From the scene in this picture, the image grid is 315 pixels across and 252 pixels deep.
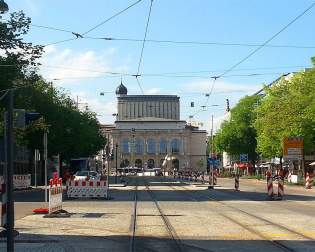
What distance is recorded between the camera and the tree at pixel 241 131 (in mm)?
106000

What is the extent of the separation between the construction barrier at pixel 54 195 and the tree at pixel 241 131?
269 ft

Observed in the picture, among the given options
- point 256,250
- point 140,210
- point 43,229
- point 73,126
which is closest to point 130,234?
point 43,229

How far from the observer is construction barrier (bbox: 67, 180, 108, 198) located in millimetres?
35969

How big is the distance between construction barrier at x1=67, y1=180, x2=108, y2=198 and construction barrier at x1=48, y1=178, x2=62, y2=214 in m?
11.9

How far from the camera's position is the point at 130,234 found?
55.0 feet

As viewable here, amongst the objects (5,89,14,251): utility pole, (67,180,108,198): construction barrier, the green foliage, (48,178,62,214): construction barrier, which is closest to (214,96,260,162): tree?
the green foliage

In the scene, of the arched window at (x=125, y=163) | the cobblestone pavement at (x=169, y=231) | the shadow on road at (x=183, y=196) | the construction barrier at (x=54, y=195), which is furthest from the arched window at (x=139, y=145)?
the construction barrier at (x=54, y=195)

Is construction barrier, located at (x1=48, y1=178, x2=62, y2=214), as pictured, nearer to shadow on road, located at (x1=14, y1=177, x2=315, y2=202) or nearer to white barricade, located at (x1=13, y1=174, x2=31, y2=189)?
shadow on road, located at (x1=14, y1=177, x2=315, y2=202)

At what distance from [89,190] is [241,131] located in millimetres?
72428

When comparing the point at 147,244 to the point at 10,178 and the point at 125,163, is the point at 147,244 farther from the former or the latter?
the point at 125,163

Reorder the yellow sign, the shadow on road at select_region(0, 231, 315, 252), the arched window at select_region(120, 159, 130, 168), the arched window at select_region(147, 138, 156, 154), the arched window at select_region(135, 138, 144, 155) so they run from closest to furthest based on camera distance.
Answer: the shadow on road at select_region(0, 231, 315, 252) < the yellow sign < the arched window at select_region(120, 159, 130, 168) < the arched window at select_region(135, 138, 144, 155) < the arched window at select_region(147, 138, 156, 154)

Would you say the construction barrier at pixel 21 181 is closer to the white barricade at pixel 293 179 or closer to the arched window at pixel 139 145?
the white barricade at pixel 293 179

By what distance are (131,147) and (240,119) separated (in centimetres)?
8091

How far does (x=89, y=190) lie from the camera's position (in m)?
36.1
